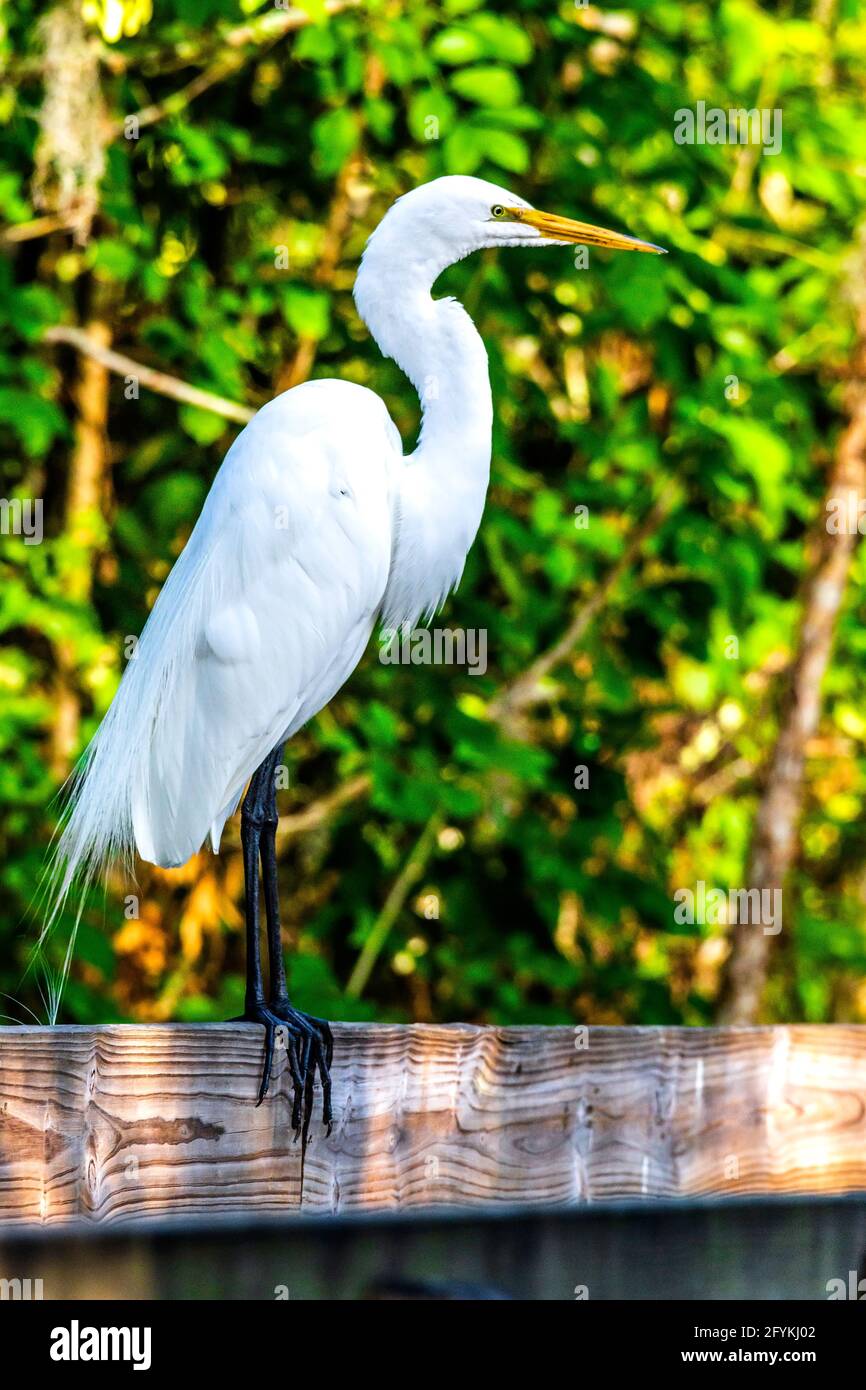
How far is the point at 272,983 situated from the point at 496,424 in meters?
1.75

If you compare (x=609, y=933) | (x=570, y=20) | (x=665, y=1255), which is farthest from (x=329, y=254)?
(x=665, y=1255)

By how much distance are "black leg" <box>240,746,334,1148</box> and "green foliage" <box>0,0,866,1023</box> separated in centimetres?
93

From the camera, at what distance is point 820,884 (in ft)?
20.4

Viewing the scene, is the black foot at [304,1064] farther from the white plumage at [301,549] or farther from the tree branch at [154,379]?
the tree branch at [154,379]

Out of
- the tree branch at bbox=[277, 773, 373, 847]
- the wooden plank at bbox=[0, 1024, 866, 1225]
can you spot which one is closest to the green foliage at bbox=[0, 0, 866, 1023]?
the tree branch at bbox=[277, 773, 373, 847]

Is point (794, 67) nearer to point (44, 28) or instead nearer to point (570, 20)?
point (570, 20)

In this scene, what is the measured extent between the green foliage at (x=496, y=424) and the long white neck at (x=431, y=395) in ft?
3.32

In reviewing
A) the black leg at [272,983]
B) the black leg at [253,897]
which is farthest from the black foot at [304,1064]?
Result: the black leg at [253,897]

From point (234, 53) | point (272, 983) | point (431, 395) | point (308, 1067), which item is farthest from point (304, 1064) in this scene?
point (234, 53)

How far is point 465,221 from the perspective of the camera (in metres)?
2.59

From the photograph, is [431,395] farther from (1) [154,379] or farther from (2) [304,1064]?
(1) [154,379]

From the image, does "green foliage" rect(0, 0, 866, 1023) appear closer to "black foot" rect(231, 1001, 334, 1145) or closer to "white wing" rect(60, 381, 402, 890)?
"white wing" rect(60, 381, 402, 890)

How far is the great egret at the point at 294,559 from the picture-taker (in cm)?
245

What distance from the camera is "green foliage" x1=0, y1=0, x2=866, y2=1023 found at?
12.4 feet
